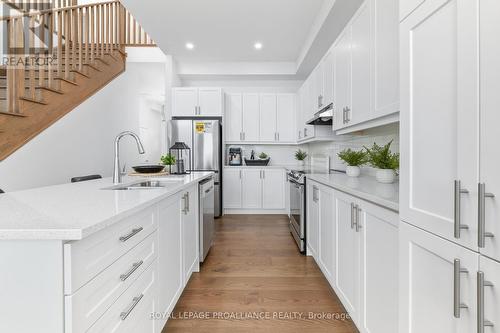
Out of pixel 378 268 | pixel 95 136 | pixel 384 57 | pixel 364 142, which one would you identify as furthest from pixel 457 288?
pixel 95 136

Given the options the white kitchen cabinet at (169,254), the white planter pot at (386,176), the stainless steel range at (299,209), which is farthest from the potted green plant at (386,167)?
the white kitchen cabinet at (169,254)

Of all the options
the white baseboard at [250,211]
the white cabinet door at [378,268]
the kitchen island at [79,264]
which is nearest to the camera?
the kitchen island at [79,264]

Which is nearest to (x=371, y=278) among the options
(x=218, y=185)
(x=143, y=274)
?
(x=143, y=274)

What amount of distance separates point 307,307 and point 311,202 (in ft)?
3.46

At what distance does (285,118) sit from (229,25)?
2.06m

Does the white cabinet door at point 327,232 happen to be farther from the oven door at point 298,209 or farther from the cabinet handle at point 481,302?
the cabinet handle at point 481,302

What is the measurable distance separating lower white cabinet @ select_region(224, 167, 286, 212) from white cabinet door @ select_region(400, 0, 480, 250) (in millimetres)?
3946

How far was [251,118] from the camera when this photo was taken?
17.1 feet

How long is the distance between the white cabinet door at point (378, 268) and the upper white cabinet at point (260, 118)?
12.6ft

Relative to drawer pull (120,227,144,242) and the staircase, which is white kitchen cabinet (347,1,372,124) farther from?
the staircase

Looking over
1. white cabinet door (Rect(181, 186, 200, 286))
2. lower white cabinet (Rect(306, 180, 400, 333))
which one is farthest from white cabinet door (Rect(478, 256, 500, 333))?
white cabinet door (Rect(181, 186, 200, 286))

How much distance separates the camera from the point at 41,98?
2959mm

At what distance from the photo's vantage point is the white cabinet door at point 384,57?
1498 mm

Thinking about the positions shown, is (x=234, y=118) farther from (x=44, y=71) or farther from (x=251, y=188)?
(x=44, y=71)
